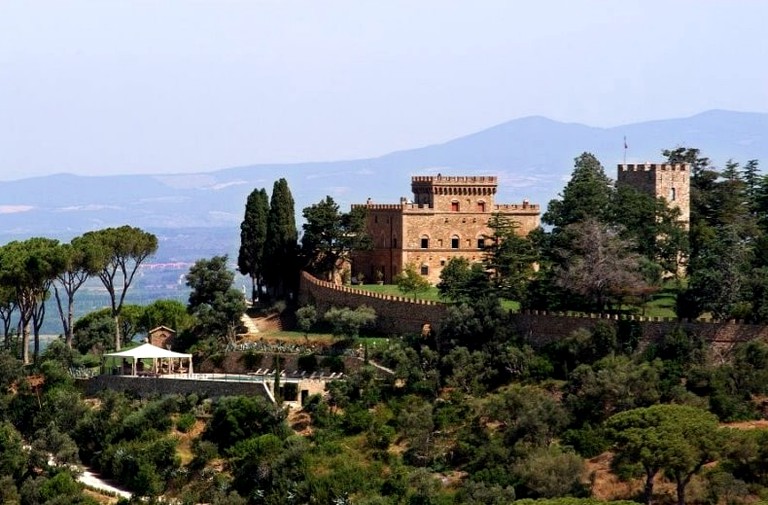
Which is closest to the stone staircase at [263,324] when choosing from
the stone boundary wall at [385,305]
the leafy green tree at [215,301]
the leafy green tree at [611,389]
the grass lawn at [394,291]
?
the leafy green tree at [215,301]

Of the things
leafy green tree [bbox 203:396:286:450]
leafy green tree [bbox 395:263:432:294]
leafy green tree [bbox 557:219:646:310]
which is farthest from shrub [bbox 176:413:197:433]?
leafy green tree [bbox 557:219:646:310]

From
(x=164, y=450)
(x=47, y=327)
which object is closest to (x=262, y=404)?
(x=164, y=450)

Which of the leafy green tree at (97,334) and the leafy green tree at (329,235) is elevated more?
the leafy green tree at (329,235)

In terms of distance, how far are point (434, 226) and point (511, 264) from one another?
10094 millimetres

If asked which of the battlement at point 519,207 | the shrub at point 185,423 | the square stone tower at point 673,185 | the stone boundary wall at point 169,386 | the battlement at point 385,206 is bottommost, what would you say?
the shrub at point 185,423

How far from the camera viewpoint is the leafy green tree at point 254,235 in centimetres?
6806

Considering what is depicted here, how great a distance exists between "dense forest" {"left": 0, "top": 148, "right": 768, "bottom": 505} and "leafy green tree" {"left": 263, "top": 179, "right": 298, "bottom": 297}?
322cm

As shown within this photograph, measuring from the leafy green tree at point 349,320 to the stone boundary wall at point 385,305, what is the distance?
619 mm

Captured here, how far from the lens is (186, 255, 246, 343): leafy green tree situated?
62.1m

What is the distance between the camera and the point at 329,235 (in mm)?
68062

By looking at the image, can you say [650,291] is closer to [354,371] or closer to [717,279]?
[717,279]

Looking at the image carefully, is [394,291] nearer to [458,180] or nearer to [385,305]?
[385,305]

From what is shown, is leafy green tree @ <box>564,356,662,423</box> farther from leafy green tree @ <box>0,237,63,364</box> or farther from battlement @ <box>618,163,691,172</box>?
leafy green tree @ <box>0,237,63,364</box>

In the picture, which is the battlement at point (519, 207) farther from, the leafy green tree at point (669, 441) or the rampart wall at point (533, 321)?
the leafy green tree at point (669, 441)
